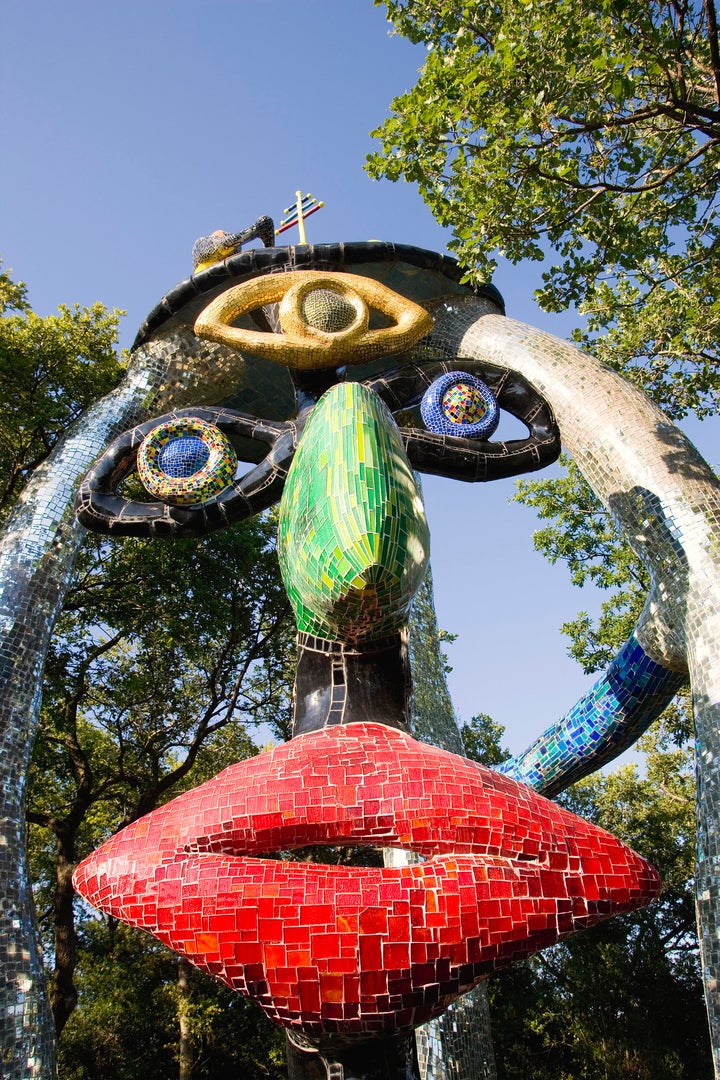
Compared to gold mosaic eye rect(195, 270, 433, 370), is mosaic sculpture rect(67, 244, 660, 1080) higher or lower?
lower

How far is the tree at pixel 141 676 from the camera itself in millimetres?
12078

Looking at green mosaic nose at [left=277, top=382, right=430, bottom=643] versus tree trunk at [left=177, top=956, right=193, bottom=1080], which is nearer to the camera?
green mosaic nose at [left=277, top=382, right=430, bottom=643]

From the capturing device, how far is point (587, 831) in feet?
11.5

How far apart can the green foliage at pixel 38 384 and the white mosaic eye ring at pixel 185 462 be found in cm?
607

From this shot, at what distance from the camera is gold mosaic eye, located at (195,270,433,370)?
5.56 meters

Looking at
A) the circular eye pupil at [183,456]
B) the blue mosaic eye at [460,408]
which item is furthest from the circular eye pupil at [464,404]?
the circular eye pupil at [183,456]

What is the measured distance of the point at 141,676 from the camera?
1290 centimetres

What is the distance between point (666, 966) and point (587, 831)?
1429 centimetres

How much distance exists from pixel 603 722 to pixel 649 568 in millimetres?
1534

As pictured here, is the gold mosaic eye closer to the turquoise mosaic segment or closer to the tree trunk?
the turquoise mosaic segment

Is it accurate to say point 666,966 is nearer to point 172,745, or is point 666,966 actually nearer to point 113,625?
point 172,745

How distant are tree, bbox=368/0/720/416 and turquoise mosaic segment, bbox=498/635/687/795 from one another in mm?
3316

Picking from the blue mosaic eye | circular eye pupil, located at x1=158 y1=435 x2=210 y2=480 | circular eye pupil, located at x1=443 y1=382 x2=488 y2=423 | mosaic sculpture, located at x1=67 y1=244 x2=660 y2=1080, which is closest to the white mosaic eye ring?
circular eye pupil, located at x1=158 y1=435 x2=210 y2=480

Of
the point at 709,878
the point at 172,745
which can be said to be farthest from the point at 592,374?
the point at 172,745
